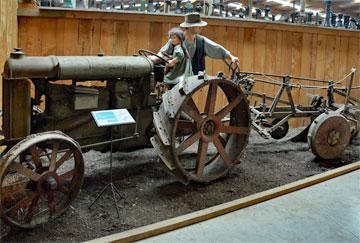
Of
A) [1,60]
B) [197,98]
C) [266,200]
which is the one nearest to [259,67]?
[197,98]

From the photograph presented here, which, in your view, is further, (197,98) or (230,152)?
(197,98)

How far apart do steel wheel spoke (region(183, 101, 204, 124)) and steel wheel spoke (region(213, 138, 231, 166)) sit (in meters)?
0.24

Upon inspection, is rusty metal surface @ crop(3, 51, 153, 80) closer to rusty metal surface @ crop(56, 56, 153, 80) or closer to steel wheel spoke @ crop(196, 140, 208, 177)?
rusty metal surface @ crop(56, 56, 153, 80)

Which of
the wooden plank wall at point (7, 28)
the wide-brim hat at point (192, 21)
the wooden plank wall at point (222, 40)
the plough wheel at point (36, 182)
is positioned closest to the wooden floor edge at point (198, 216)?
the plough wheel at point (36, 182)

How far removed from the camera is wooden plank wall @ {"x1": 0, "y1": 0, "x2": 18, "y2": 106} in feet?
12.3

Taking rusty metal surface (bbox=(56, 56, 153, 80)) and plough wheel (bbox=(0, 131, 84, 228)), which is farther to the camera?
rusty metal surface (bbox=(56, 56, 153, 80))

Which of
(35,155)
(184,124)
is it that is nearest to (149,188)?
(184,124)

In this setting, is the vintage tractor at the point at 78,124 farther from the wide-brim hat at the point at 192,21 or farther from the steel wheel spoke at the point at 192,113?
the wide-brim hat at the point at 192,21

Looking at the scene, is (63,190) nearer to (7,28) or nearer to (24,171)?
(24,171)

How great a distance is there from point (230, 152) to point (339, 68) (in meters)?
3.88

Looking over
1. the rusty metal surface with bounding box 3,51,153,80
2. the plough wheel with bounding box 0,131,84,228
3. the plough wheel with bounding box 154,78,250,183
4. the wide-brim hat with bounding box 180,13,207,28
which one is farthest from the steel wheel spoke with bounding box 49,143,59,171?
the wide-brim hat with bounding box 180,13,207,28

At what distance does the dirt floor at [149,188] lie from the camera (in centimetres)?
268

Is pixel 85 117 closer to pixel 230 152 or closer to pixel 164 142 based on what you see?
pixel 164 142

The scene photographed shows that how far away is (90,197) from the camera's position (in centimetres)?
313
